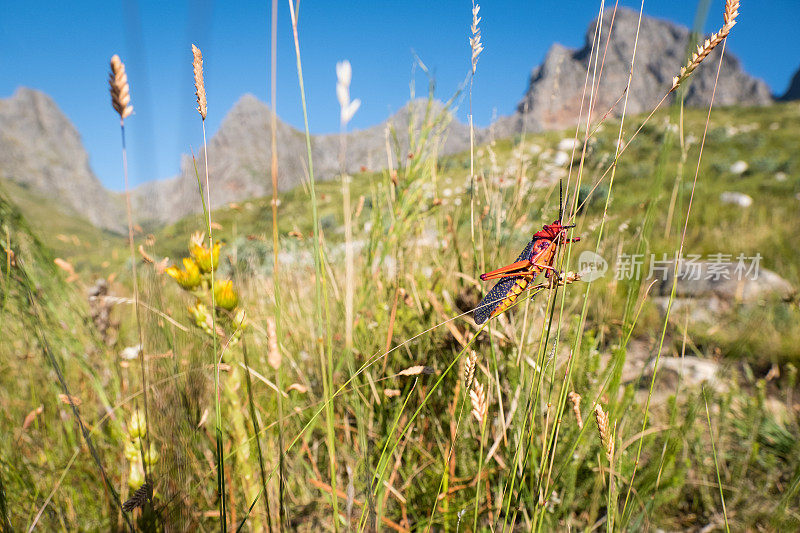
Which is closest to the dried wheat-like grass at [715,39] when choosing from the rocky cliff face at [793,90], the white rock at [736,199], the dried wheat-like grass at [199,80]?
the dried wheat-like grass at [199,80]

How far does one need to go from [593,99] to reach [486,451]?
35.7 inches

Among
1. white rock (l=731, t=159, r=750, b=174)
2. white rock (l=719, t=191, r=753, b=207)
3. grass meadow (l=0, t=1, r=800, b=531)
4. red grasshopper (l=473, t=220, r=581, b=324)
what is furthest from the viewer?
white rock (l=731, t=159, r=750, b=174)

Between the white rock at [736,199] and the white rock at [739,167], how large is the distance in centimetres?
344

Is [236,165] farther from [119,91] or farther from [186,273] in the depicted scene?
[119,91]

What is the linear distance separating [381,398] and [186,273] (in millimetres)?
694

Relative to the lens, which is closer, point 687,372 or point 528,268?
point 528,268

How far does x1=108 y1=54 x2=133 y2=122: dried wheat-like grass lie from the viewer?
1.64 feet

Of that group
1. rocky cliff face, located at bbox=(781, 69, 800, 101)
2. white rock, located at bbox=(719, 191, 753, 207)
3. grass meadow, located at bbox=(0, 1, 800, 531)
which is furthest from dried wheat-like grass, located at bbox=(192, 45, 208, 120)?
rocky cliff face, located at bbox=(781, 69, 800, 101)

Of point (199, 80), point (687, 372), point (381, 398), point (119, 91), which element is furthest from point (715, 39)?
point (687, 372)

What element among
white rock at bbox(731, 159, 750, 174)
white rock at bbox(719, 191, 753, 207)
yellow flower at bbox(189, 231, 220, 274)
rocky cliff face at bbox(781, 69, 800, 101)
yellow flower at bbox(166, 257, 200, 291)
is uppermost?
rocky cliff face at bbox(781, 69, 800, 101)

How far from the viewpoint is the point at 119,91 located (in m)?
0.51

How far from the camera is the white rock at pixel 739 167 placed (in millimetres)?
9445

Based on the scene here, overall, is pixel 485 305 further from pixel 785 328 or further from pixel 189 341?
pixel 785 328

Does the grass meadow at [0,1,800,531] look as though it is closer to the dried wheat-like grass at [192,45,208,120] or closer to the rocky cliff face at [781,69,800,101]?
the dried wheat-like grass at [192,45,208,120]
